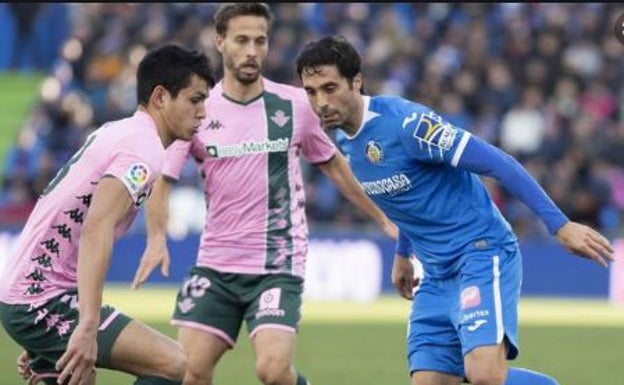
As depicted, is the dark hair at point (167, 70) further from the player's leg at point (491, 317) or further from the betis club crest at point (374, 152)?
the player's leg at point (491, 317)

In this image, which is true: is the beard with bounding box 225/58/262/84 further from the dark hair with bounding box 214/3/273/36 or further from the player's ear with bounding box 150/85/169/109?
the player's ear with bounding box 150/85/169/109

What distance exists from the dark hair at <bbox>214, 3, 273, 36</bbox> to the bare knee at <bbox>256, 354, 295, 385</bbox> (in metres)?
1.98

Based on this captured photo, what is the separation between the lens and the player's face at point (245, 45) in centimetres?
851

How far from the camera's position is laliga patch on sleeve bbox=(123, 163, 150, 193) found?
6.21m

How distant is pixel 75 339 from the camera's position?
6.09m

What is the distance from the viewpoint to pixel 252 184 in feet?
27.8

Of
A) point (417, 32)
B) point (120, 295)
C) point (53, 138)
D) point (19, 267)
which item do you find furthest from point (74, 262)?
point (417, 32)

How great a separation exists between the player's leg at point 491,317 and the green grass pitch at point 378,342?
330 centimetres

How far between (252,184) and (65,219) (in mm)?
2133

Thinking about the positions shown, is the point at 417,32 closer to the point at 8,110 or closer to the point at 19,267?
the point at 8,110

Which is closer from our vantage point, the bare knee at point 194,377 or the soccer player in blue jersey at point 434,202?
the soccer player in blue jersey at point 434,202

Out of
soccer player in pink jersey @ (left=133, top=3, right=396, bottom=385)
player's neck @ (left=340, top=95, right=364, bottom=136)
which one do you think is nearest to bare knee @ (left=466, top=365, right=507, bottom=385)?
player's neck @ (left=340, top=95, right=364, bottom=136)

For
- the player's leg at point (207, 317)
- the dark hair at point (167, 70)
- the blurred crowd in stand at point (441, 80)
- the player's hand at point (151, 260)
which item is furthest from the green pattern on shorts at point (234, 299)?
the blurred crowd in stand at point (441, 80)

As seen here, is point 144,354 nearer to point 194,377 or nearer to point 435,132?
point 194,377
